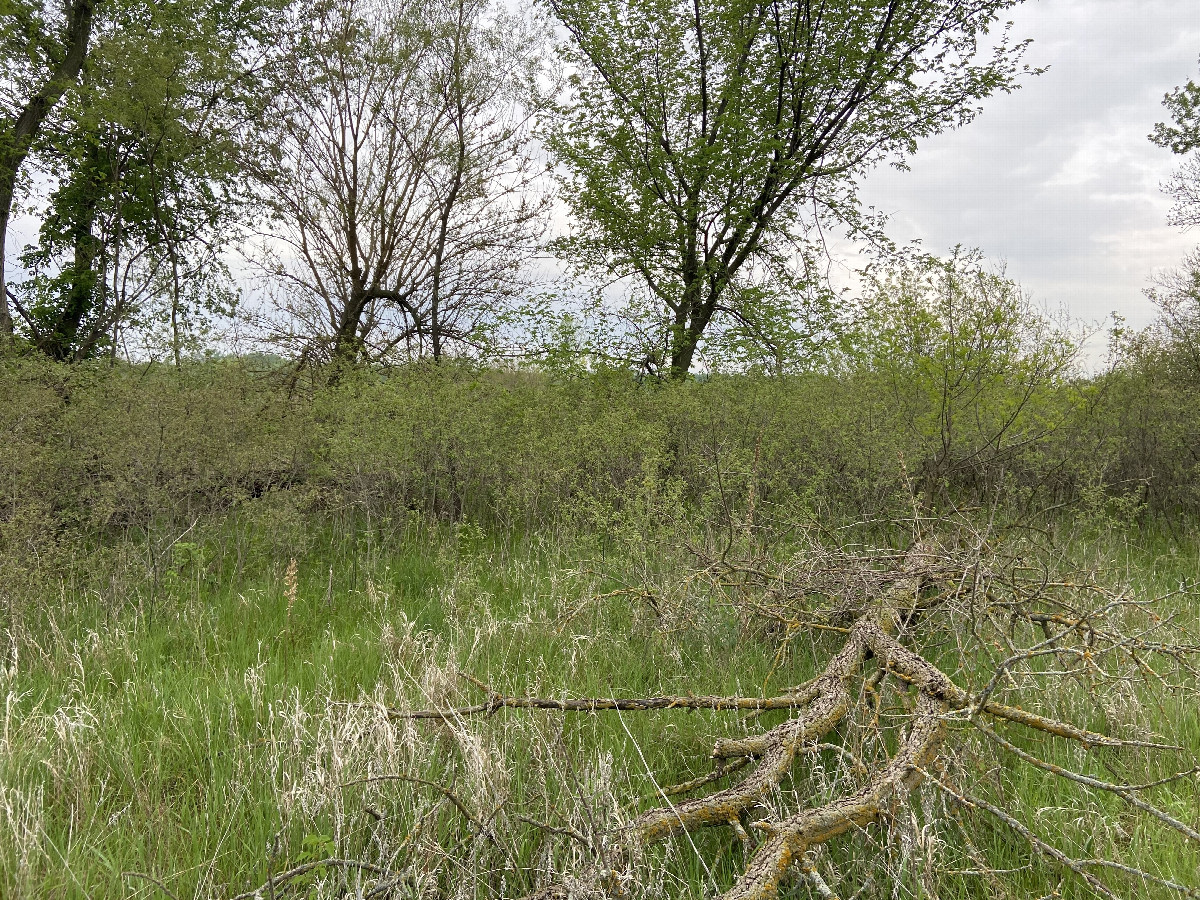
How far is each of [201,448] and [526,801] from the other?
5.50m

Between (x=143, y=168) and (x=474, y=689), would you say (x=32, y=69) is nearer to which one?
(x=143, y=168)

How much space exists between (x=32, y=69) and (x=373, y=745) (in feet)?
55.1

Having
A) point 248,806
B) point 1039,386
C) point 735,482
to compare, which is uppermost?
point 1039,386

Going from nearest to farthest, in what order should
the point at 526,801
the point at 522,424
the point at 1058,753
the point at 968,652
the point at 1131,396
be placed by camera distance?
1. the point at 526,801
2. the point at 1058,753
3. the point at 968,652
4. the point at 522,424
5. the point at 1131,396

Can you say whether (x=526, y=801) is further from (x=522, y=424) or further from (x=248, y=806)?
(x=522, y=424)

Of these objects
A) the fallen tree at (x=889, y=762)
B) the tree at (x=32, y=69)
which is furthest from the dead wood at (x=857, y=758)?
the tree at (x=32, y=69)

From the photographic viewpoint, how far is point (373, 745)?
2586 mm

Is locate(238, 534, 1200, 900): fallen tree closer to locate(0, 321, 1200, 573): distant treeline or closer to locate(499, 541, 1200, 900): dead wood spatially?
locate(499, 541, 1200, 900): dead wood

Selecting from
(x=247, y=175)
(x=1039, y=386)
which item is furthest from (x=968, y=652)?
(x=247, y=175)

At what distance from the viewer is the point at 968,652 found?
363cm

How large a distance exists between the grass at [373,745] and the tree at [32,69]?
449 inches

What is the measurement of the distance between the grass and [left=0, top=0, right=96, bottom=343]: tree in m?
11.4

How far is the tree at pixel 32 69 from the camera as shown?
11.8 m

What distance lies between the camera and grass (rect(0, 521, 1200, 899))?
2090 millimetres
